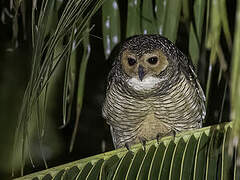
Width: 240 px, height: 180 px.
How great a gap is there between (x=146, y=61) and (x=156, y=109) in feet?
0.92

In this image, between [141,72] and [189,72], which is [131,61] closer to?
[141,72]

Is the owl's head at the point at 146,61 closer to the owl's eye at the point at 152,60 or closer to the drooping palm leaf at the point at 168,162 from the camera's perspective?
the owl's eye at the point at 152,60

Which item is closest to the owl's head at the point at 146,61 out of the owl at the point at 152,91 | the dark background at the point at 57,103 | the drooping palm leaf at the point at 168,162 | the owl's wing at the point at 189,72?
the owl at the point at 152,91

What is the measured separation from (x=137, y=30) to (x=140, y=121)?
62 centimetres

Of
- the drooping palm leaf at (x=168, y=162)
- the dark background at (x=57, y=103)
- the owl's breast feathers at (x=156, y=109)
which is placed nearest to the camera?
the drooping palm leaf at (x=168, y=162)

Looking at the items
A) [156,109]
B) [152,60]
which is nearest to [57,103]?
[156,109]

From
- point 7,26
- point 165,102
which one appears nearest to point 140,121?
point 165,102

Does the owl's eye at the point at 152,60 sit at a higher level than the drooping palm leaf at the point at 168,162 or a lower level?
higher

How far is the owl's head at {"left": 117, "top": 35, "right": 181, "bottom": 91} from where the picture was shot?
221 cm

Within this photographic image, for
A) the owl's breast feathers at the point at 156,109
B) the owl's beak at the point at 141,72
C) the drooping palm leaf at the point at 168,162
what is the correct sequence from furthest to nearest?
the owl's breast feathers at the point at 156,109, the owl's beak at the point at 141,72, the drooping palm leaf at the point at 168,162

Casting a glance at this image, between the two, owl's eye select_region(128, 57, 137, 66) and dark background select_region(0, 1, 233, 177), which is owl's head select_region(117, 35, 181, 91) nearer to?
owl's eye select_region(128, 57, 137, 66)

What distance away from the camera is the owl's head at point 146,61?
221cm

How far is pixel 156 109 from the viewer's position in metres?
2.36

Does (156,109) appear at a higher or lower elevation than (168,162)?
higher
